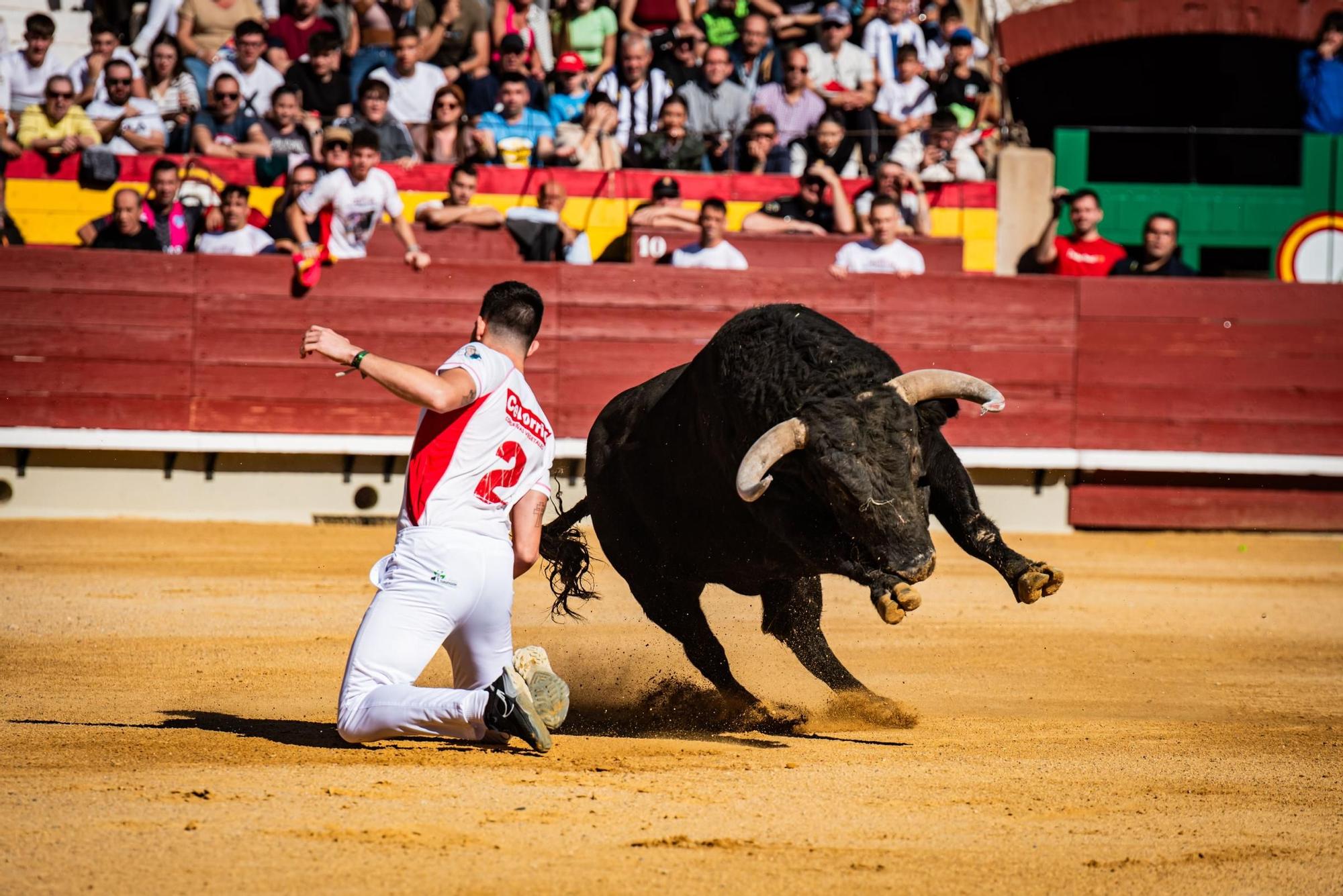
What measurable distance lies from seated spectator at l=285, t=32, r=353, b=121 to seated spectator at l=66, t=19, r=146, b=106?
108 centimetres

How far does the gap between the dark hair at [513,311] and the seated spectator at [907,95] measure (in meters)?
7.63

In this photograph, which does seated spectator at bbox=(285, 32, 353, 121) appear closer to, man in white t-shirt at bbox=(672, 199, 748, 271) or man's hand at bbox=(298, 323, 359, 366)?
man in white t-shirt at bbox=(672, 199, 748, 271)

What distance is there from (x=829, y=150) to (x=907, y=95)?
979 mm

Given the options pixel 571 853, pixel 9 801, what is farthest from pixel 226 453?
pixel 571 853

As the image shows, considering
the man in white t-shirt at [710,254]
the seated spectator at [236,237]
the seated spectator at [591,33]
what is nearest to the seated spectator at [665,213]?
the man in white t-shirt at [710,254]

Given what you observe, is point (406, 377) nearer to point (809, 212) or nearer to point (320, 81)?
point (809, 212)

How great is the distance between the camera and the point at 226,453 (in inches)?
414

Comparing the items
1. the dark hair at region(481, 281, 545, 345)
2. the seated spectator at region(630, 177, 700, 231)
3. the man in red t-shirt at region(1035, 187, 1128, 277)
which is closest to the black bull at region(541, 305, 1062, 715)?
the dark hair at region(481, 281, 545, 345)

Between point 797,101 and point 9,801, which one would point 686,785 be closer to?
point 9,801

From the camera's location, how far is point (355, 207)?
397 inches

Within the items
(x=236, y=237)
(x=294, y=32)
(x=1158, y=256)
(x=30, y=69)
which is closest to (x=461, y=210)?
(x=236, y=237)

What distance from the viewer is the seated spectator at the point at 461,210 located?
10367 millimetres

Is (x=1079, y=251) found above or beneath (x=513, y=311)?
above

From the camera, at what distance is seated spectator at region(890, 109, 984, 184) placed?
10.9 meters
